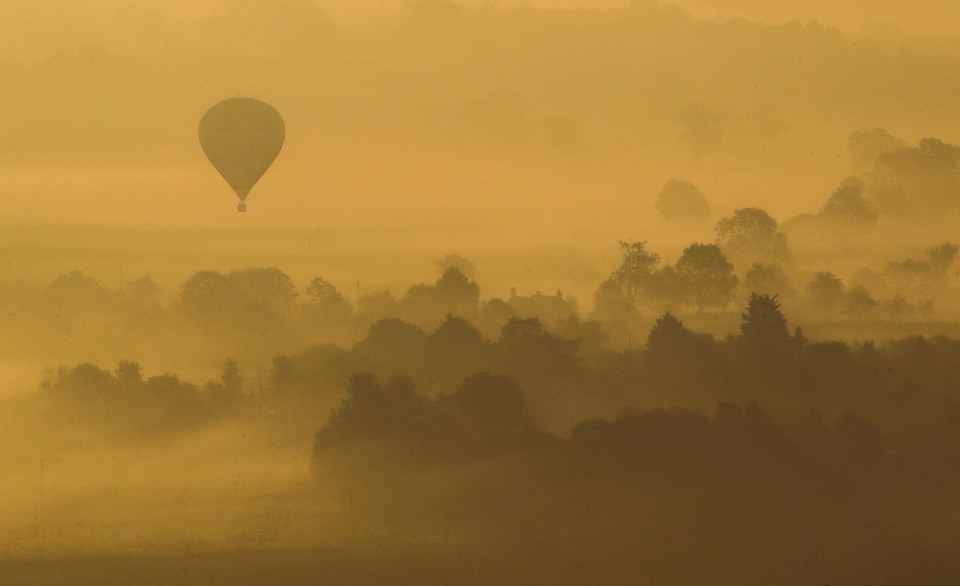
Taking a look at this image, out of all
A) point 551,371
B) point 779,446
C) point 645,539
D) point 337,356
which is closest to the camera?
point 645,539

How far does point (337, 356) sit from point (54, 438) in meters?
21.2

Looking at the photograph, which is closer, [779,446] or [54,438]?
[779,446]

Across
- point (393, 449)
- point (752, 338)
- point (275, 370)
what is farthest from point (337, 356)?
point (752, 338)

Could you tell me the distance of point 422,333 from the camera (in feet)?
332

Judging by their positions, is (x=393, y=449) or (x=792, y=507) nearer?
(x=792, y=507)

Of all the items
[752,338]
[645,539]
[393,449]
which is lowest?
[645,539]

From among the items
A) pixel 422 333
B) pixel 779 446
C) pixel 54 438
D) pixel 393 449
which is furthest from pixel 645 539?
pixel 54 438

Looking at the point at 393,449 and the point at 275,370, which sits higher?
the point at 275,370

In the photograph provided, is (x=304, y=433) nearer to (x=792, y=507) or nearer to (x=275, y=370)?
(x=275, y=370)

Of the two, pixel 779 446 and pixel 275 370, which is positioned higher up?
pixel 275 370

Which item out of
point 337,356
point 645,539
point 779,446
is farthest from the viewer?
point 337,356

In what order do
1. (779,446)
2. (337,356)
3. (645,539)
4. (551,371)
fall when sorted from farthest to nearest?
(337,356) < (551,371) < (779,446) < (645,539)

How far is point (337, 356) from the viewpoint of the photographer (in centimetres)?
9869

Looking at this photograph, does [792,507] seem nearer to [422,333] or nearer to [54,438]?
[422,333]
